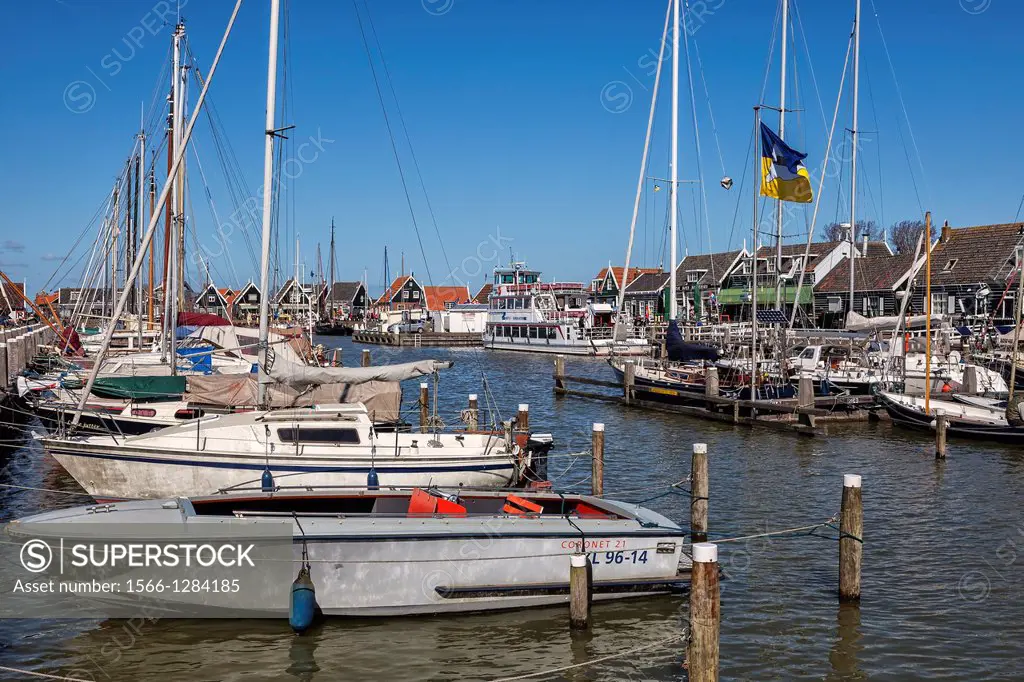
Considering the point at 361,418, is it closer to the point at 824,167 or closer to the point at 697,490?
the point at 697,490

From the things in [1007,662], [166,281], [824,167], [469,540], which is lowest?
[1007,662]

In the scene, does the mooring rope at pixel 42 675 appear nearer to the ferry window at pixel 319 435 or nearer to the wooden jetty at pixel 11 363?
the ferry window at pixel 319 435

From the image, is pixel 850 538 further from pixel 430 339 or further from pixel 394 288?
pixel 394 288

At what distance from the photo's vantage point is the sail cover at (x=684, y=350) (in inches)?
1730

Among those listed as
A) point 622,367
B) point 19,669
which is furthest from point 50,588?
point 622,367

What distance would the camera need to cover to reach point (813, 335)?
4647cm

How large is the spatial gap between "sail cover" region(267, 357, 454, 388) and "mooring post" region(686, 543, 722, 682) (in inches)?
468

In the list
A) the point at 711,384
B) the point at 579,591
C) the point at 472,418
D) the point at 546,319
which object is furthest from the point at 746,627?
the point at 546,319

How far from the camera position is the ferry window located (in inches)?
755

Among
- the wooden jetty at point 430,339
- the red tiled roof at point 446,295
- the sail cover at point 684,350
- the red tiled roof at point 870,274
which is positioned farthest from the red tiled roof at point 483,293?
the sail cover at point 684,350

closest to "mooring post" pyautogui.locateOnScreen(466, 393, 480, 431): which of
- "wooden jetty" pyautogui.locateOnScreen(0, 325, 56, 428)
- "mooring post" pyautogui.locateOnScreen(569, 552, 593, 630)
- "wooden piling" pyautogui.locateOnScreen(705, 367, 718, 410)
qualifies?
"mooring post" pyautogui.locateOnScreen(569, 552, 593, 630)

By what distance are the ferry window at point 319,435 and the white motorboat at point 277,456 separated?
2 centimetres

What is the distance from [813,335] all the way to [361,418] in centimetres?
3256

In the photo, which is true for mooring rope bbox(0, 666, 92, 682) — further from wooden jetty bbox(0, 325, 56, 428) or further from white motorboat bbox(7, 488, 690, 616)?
wooden jetty bbox(0, 325, 56, 428)
